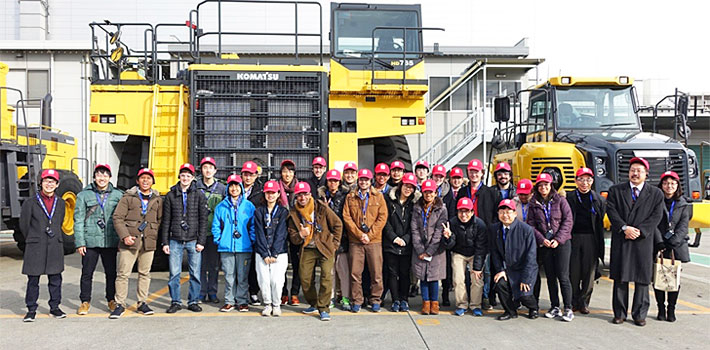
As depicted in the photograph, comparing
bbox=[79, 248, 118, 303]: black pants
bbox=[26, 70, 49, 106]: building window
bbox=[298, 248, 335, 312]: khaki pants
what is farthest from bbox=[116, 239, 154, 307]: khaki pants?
bbox=[26, 70, 49, 106]: building window

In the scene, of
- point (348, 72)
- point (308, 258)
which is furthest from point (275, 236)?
point (348, 72)

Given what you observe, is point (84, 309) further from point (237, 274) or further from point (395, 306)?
point (395, 306)

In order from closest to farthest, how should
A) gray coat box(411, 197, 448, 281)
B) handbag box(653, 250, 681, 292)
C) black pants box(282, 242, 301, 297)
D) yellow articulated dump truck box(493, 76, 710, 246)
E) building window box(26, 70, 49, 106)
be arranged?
handbag box(653, 250, 681, 292) → gray coat box(411, 197, 448, 281) → black pants box(282, 242, 301, 297) → yellow articulated dump truck box(493, 76, 710, 246) → building window box(26, 70, 49, 106)

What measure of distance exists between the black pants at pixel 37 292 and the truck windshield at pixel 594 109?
766 centimetres

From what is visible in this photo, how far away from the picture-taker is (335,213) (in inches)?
272

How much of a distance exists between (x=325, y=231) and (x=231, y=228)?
1112 millimetres

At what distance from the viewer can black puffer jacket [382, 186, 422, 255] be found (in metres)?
6.82

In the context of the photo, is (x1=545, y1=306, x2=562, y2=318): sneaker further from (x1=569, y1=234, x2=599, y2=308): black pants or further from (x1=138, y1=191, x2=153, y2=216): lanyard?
(x1=138, y1=191, x2=153, y2=216): lanyard

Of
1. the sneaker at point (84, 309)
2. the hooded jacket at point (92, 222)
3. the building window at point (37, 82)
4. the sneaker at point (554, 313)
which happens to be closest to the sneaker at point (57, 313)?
the sneaker at point (84, 309)

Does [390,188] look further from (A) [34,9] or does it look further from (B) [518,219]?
(A) [34,9]

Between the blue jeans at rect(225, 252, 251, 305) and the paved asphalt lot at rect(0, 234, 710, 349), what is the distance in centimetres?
20

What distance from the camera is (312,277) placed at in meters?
6.79

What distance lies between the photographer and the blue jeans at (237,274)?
6.82 metres

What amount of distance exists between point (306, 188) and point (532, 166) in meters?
4.05
